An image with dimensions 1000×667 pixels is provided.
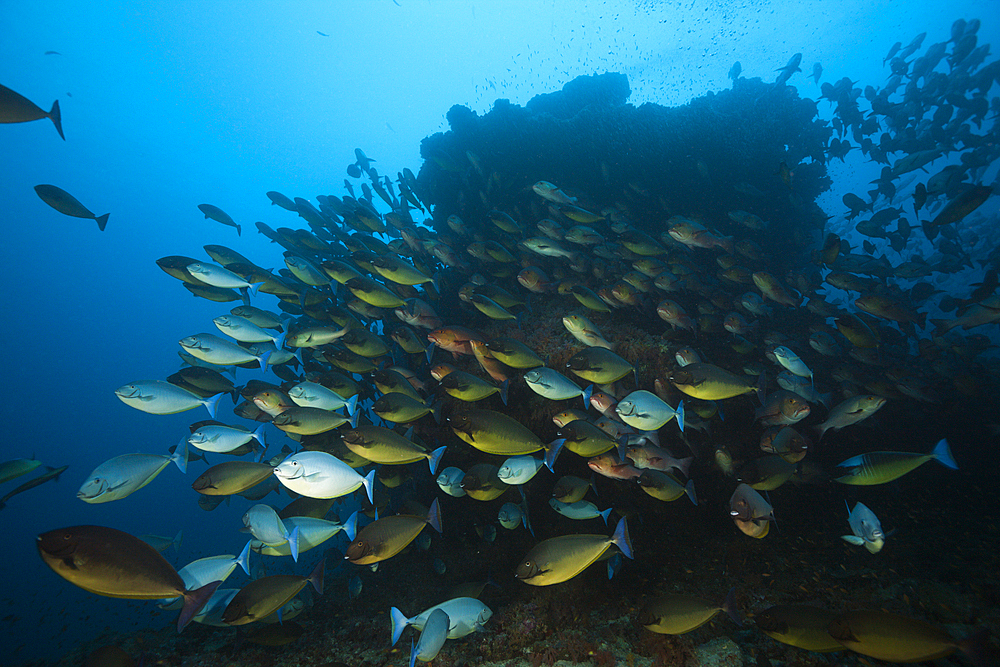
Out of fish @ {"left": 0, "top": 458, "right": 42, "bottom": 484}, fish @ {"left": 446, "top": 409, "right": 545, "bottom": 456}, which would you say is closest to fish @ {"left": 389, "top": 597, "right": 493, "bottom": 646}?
fish @ {"left": 446, "top": 409, "right": 545, "bottom": 456}

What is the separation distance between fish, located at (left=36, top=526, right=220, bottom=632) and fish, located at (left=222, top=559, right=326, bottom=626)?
0.82m

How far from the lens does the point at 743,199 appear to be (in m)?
10.4

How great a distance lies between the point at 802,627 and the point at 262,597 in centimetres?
407

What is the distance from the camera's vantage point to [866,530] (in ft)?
9.36

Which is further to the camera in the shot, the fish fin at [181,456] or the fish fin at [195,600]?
the fish fin at [181,456]

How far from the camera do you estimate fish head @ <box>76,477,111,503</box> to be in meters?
2.73

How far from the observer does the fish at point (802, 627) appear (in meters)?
2.24

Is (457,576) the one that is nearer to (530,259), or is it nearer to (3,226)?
(530,259)

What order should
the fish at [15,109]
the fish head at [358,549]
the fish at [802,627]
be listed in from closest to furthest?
the fish at [802,627], the fish at [15,109], the fish head at [358,549]

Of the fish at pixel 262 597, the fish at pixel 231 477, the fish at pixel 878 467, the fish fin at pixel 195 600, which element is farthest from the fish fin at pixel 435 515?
the fish at pixel 878 467

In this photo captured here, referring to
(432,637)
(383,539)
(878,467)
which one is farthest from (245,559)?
(878,467)

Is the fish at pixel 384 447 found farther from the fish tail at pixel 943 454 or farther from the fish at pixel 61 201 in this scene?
the fish at pixel 61 201

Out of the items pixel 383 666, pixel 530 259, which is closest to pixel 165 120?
pixel 530 259

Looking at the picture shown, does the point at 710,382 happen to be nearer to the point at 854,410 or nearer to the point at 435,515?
the point at 854,410
